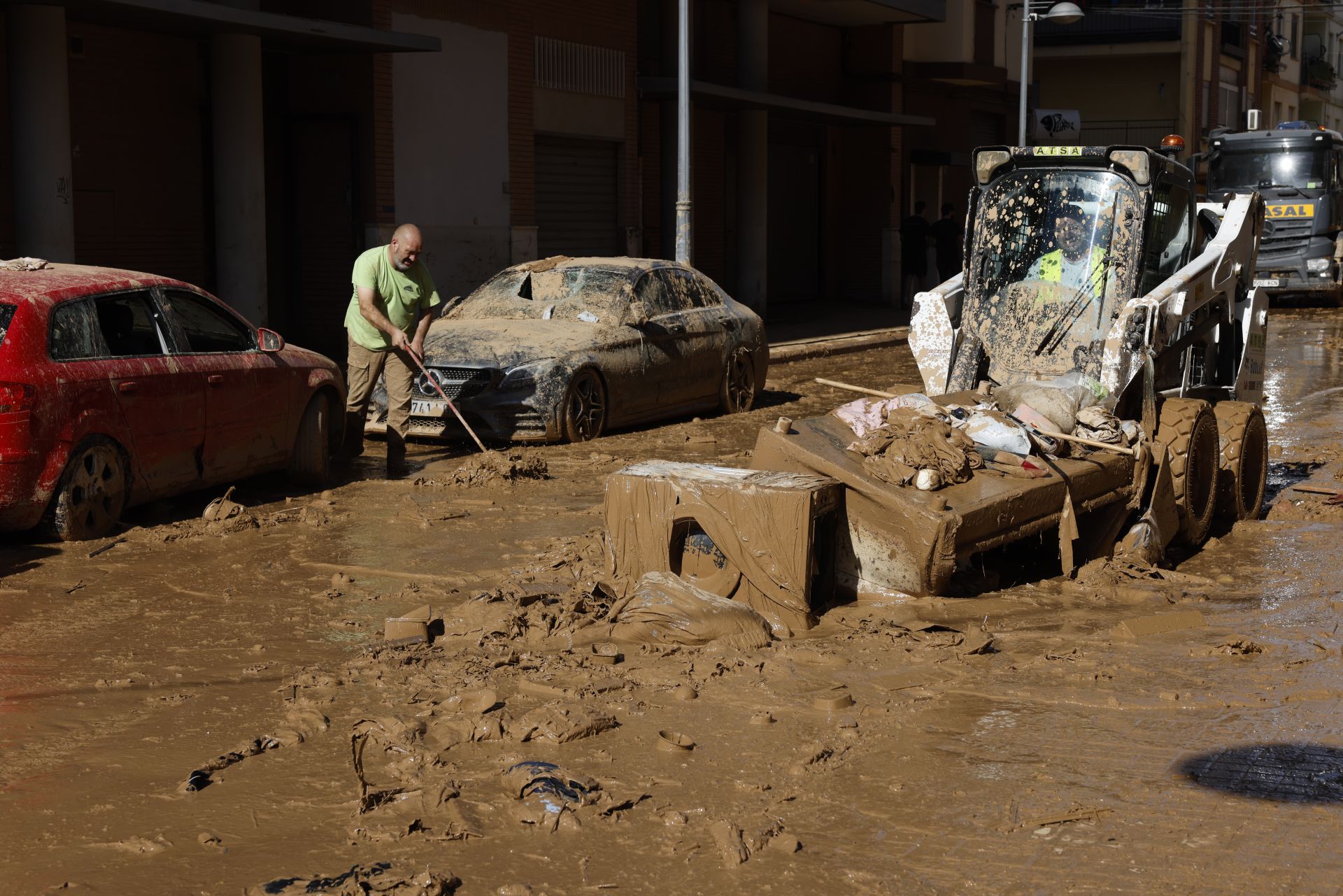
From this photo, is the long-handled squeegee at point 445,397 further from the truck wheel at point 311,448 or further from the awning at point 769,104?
the awning at point 769,104

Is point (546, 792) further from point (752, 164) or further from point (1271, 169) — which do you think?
point (1271, 169)

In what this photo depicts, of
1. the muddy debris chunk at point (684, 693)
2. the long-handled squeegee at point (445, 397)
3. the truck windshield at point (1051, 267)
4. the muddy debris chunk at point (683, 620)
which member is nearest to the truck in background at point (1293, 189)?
the truck windshield at point (1051, 267)

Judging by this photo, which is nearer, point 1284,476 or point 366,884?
point 366,884

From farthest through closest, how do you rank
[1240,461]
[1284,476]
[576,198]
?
[576,198], [1284,476], [1240,461]

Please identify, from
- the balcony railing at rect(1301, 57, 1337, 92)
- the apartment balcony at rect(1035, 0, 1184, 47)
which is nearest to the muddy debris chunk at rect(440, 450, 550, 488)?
the apartment balcony at rect(1035, 0, 1184, 47)

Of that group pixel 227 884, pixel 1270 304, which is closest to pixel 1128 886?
pixel 227 884

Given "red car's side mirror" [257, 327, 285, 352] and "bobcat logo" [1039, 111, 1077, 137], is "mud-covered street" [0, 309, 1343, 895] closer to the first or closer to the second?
"red car's side mirror" [257, 327, 285, 352]

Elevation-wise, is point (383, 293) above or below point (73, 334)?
above

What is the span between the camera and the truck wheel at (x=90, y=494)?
8227mm

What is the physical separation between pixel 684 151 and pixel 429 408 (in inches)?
322

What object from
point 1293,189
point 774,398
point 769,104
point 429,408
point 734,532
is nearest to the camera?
point 734,532

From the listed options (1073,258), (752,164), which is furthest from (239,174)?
(752,164)

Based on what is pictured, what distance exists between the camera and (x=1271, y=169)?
28328 mm

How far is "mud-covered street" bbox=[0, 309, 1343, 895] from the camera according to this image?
4.29m
